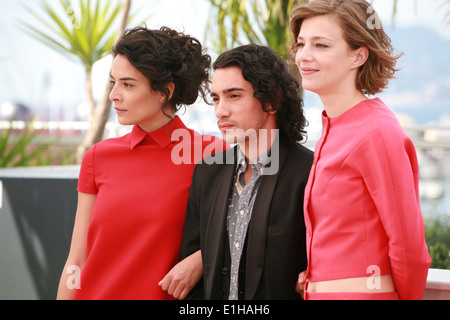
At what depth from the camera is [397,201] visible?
49.2 inches

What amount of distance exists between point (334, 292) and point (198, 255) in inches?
19.6

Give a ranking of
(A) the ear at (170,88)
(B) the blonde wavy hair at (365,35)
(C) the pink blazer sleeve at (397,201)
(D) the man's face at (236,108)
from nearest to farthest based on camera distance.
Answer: (C) the pink blazer sleeve at (397,201) < (B) the blonde wavy hair at (365,35) < (D) the man's face at (236,108) < (A) the ear at (170,88)

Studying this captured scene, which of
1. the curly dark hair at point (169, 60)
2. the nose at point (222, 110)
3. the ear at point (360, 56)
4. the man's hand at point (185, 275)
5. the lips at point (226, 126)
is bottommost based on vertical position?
the man's hand at point (185, 275)

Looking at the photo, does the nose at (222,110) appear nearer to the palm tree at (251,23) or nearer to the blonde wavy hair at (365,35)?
the blonde wavy hair at (365,35)

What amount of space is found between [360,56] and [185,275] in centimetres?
83

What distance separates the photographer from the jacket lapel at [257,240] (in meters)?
1.46

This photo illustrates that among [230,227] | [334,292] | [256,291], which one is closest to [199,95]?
[230,227]

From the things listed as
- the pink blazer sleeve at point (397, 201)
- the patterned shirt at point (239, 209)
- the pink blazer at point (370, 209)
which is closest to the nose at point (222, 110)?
the patterned shirt at point (239, 209)

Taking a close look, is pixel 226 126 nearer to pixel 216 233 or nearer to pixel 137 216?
pixel 216 233

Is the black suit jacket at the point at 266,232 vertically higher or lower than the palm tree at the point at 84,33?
lower

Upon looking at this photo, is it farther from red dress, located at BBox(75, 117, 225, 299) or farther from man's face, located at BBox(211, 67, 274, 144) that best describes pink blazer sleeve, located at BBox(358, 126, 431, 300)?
red dress, located at BBox(75, 117, 225, 299)

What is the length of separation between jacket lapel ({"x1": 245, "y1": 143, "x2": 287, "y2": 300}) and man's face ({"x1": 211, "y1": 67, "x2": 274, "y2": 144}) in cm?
18

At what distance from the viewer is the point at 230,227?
61.8 inches

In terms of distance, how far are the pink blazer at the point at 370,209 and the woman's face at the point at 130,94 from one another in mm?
715
